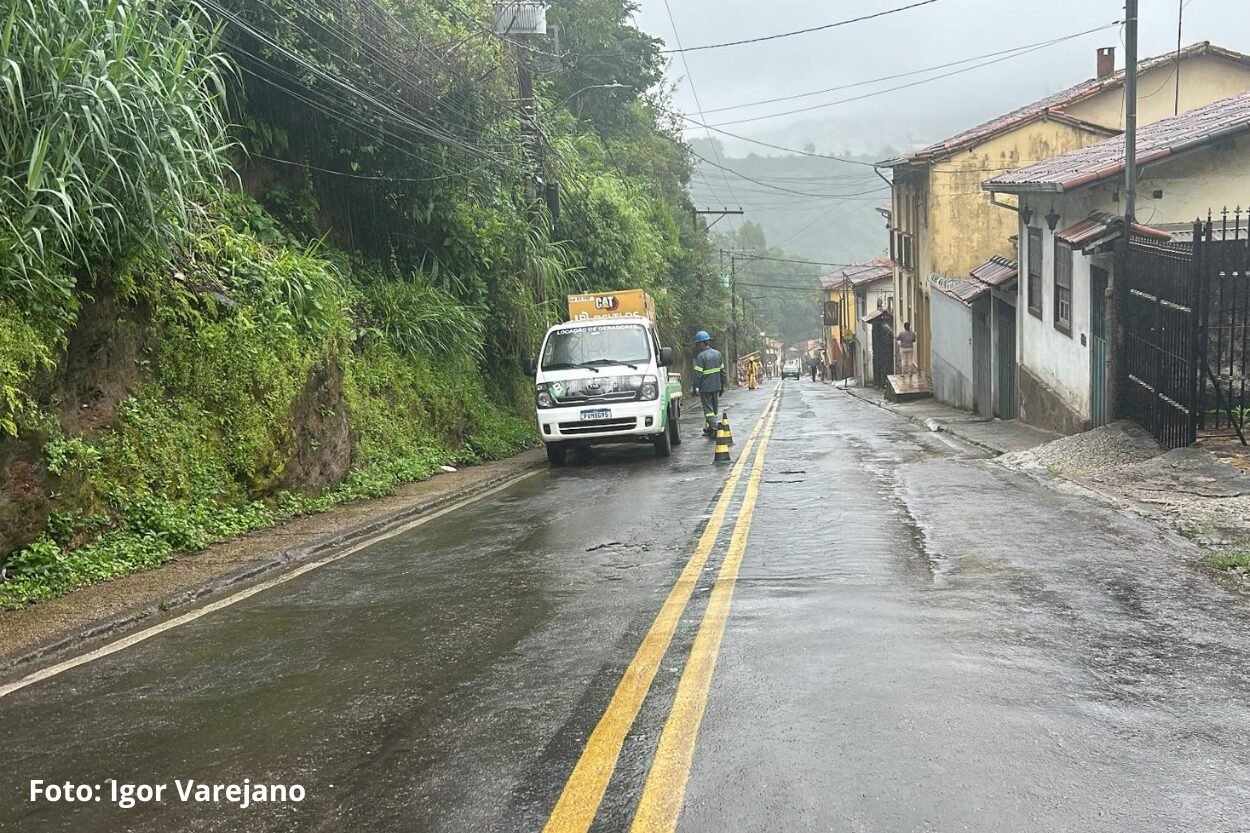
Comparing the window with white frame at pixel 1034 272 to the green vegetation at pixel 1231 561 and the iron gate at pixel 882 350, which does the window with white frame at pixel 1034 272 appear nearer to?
the green vegetation at pixel 1231 561

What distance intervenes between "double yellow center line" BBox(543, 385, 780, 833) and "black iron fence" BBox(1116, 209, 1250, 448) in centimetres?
717

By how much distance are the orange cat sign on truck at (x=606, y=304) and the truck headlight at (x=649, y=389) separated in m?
6.08

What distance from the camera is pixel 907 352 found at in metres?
40.4

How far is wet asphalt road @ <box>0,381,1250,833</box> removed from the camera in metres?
3.90

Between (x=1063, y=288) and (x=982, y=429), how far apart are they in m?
3.02

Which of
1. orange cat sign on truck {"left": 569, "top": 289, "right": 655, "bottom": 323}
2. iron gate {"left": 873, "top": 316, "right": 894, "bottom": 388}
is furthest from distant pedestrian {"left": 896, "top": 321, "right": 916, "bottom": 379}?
orange cat sign on truck {"left": 569, "top": 289, "right": 655, "bottom": 323}

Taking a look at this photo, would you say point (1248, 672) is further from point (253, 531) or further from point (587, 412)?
point (587, 412)

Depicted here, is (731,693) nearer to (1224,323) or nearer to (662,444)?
(1224,323)

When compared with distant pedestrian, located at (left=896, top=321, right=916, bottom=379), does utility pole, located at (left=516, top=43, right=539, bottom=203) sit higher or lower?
higher

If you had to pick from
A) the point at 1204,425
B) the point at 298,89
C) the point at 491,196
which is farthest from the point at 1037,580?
the point at 491,196

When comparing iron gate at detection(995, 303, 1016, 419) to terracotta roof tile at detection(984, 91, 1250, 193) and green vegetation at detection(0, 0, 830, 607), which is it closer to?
terracotta roof tile at detection(984, 91, 1250, 193)

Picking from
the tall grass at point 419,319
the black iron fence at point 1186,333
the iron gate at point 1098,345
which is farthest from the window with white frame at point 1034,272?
the tall grass at point 419,319

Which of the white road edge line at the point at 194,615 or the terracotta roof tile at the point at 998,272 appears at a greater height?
the terracotta roof tile at the point at 998,272

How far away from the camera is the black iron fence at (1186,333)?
1220 centimetres
